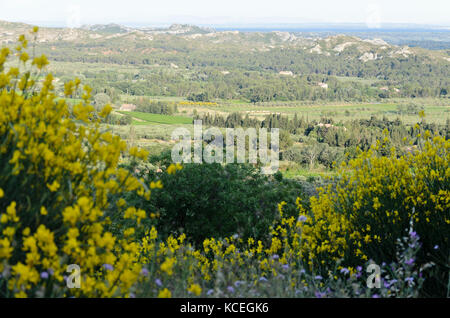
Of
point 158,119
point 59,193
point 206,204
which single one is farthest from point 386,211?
point 158,119

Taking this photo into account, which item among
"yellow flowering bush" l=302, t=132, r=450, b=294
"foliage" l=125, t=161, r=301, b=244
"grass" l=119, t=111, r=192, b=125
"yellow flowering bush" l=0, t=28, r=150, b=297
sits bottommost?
"grass" l=119, t=111, r=192, b=125

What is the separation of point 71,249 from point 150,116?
85787 mm

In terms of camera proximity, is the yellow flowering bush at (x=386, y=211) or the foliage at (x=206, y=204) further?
the foliage at (x=206, y=204)

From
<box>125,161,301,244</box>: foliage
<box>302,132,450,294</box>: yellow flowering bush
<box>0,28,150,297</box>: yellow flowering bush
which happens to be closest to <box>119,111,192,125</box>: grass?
<box>125,161,301,244</box>: foliage

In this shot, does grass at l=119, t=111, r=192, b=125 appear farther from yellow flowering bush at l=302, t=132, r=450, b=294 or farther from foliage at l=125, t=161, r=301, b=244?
yellow flowering bush at l=302, t=132, r=450, b=294

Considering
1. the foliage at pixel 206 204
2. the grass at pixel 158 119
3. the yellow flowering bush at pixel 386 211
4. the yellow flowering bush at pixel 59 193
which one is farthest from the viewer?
the grass at pixel 158 119

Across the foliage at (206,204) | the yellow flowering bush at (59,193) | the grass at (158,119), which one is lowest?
the grass at (158,119)

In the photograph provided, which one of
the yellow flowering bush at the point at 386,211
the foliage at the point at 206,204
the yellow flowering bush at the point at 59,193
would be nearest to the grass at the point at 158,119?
the foliage at the point at 206,204

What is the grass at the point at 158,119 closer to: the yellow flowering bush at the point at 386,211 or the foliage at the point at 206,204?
the foliage at the point at 206,204

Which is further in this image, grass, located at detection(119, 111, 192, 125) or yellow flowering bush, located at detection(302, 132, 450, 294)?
grass, located at detection(119, 111, 192, 125)

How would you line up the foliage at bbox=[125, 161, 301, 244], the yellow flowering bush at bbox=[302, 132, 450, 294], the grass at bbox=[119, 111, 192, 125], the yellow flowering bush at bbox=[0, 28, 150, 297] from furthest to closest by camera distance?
1. the grass at bbox=[119, 111, 192, 125]
2. the foliage at bbox=[125, 161, 301, 244]
3. the yellow flowering bush at bbox=[302, 132, 450, 294]
4. the yellow flowering bush at bbox=[0, 28, 150, 297]

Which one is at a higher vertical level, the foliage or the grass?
the foliage
